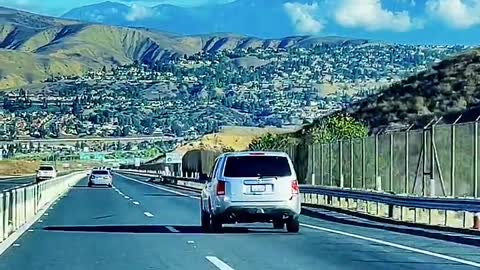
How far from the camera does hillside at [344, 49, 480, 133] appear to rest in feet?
252

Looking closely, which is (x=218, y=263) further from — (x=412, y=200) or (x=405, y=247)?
(x=412, y=200)

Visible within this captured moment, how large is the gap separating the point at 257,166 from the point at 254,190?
2.39ft

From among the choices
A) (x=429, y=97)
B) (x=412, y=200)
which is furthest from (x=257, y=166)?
(x=429, y=97)

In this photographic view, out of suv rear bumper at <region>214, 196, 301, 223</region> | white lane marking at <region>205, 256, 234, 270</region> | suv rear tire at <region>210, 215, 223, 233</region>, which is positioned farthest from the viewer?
suv rear tire at <region>210, 215, 223, 233</region>

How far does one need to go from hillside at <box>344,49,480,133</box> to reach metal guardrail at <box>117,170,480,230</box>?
27.5 metres

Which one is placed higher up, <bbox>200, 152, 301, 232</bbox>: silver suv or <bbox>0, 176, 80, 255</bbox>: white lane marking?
<bbox>200, 152, 301, 232</bbox>: silver suv

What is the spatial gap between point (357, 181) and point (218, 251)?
79.7ft

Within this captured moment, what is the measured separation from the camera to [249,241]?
24844 millimetres

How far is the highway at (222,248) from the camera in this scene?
19484mm

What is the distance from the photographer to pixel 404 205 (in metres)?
31.8

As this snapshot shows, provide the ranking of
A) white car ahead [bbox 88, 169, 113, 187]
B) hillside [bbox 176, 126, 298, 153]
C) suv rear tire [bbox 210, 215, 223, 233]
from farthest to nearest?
1. hillside [bbox 176, 126, 298, 153]
2. white car ahead [bbox 88, 169, 113, 187]
3. suv rear tire [bbox 210, 215, 223, 233]

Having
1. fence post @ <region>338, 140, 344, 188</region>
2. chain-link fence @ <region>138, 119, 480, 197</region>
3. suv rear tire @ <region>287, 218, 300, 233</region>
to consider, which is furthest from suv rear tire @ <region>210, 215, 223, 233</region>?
fence post @ <region>338, 140, 344, 188</region>

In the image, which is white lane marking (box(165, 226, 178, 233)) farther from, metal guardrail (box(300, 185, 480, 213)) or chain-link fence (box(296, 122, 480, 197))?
chain-link fence (box(296, 122, 480, 197))

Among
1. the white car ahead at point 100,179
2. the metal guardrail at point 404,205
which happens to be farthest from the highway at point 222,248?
the white car ahead at point 100,179
